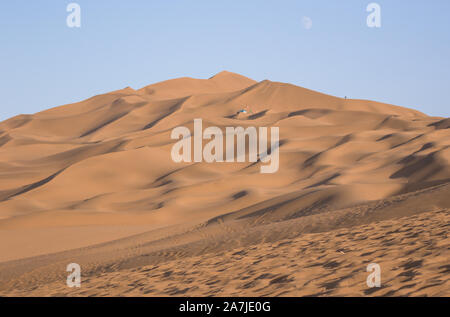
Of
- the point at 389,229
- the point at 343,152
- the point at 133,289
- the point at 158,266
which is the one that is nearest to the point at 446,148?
the point at 343,152

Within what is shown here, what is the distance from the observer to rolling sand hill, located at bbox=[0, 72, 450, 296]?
26.0ft

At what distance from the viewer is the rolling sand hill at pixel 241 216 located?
7.93 m

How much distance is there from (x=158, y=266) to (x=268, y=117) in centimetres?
4778

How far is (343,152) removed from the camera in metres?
36.7

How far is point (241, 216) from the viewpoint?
19203 mm

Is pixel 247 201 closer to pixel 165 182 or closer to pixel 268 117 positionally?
pixel 165 182

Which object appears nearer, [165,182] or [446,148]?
[446,148]

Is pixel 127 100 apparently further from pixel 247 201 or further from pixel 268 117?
pixel 247 201

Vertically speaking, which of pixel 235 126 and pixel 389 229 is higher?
pixel 235 126
